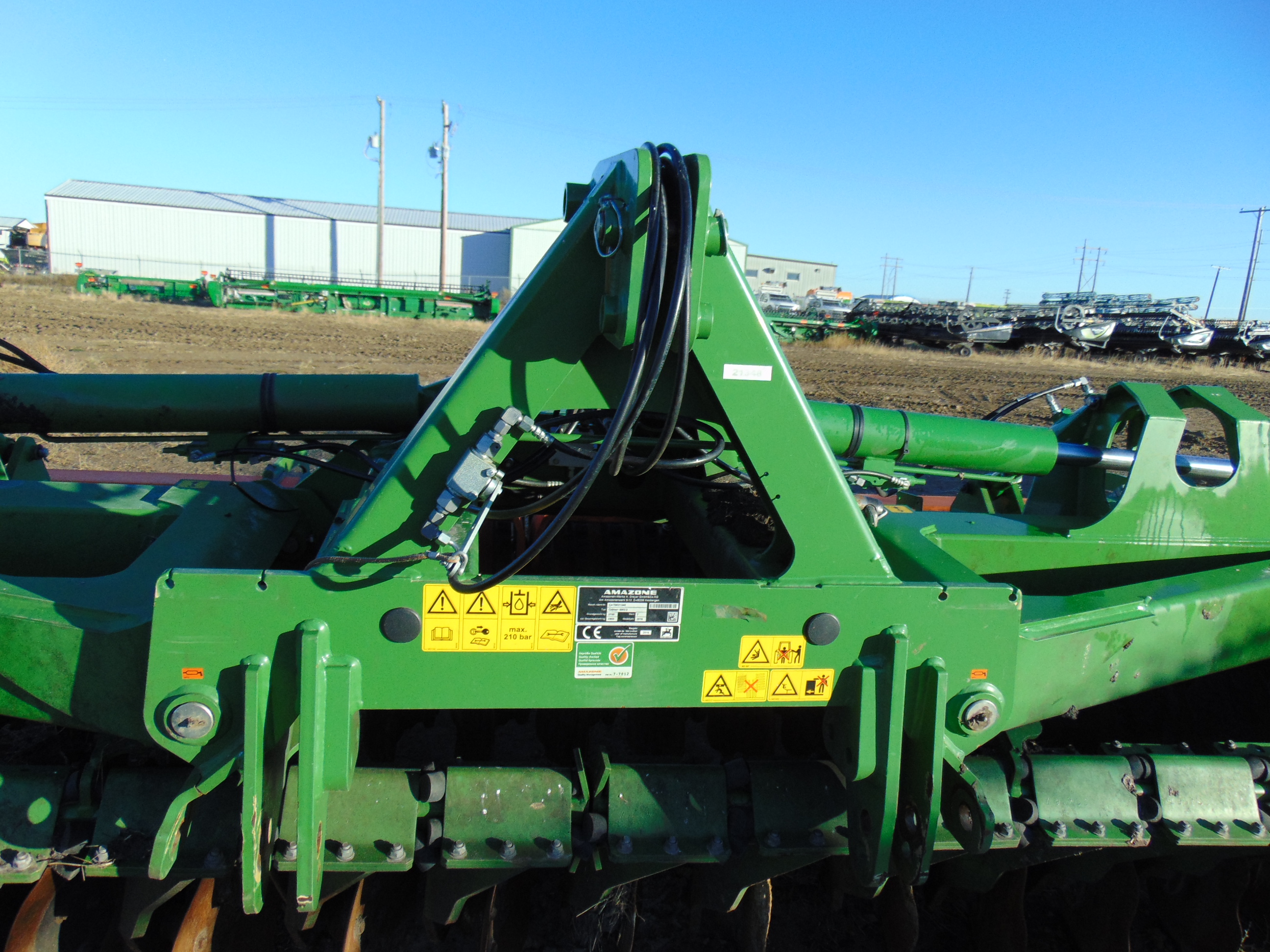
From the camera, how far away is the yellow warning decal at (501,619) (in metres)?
1.76

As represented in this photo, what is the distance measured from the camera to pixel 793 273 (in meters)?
80.5

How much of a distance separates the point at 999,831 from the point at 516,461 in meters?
1.62

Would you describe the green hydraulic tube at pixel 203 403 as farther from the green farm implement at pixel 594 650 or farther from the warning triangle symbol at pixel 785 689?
the warning triangle symbol at pixel 785 689

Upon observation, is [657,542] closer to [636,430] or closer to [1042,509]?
[636,430]

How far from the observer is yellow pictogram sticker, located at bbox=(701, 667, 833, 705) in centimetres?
189

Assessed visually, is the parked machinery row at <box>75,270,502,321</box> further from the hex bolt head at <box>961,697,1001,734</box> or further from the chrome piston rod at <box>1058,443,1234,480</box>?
the hex bolt head at <box>961,697,1001,734</box>

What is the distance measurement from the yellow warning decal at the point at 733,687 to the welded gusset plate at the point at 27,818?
4.77ft

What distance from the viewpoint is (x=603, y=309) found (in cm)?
163

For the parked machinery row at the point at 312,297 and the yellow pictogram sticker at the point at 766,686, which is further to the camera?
the parked machinery row at the point at 312,297

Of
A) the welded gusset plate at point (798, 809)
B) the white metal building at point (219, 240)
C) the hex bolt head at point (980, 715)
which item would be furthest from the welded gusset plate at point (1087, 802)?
the white metal building at point (219, 240)

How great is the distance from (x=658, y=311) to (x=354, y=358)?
14.0m

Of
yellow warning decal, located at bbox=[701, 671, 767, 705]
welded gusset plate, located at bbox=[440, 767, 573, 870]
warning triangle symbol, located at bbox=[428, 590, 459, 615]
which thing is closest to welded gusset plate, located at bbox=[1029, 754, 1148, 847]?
yellow warning decal, located at bbox=[701, 671, 767, 705]

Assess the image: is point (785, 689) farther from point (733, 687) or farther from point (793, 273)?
point (793, 273)

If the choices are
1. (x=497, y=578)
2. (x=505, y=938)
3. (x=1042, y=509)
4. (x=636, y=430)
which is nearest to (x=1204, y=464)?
(x=1042, y=509)
